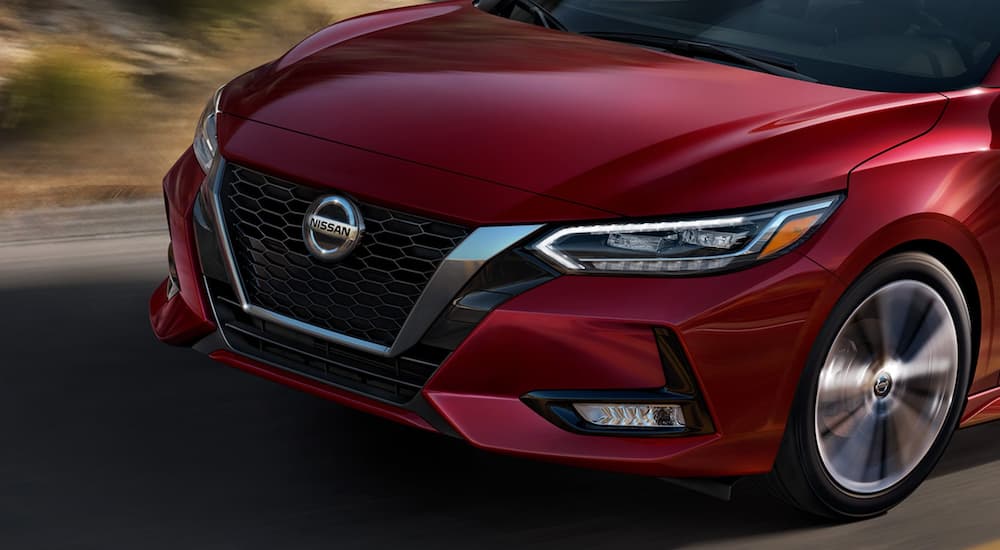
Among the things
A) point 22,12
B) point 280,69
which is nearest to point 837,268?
point 280,69

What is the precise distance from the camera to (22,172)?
820 centimetres

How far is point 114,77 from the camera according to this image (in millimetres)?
9422

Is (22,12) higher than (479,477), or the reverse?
(479,477)

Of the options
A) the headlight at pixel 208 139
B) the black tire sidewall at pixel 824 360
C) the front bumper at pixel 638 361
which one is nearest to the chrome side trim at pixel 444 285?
the front bumper at pixel 638 361

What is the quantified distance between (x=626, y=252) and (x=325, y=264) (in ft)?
2.58

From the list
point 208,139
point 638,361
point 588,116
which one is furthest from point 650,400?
point 208,139

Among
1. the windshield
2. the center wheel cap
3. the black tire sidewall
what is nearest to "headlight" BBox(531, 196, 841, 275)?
the black tire sidewall

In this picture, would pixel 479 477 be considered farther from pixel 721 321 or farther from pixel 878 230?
pixel 878 230

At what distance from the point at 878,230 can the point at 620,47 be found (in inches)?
47.3

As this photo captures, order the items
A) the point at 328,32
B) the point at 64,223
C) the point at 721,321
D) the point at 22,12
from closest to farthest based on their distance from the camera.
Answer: the point at 721,321 < the point at 328,32 < the point at 64,223 < the point at 22,12

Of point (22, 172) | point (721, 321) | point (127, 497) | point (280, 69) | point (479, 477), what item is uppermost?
point (721, 321)

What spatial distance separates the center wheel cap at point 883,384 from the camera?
4.29 meters

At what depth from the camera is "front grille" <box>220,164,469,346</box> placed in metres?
3.90

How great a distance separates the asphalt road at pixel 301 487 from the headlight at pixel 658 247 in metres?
0.75
